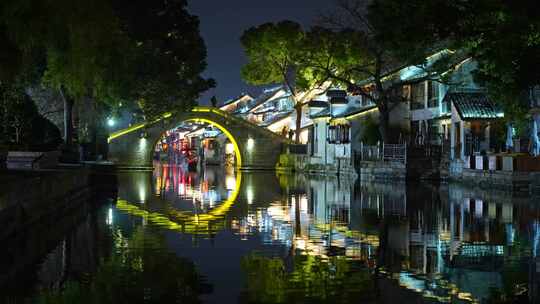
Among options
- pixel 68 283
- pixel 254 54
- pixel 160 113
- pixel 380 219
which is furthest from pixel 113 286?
pixel 254 54

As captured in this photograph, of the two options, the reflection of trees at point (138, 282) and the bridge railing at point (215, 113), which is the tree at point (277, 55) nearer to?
the bridge railing at point (215, 113)

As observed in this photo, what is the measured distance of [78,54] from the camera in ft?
66.6

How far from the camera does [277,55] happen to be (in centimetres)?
6219

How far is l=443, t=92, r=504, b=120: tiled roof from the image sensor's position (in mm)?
39550

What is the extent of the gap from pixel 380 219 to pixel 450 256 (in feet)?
21.4

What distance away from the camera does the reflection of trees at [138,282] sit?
8.57 m

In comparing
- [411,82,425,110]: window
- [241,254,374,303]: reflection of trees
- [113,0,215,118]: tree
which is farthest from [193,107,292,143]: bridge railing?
[241,254,374,303]: reflection of trees

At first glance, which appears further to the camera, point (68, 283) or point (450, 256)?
point (450, 256)

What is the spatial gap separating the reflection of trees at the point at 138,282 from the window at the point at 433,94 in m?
35.9

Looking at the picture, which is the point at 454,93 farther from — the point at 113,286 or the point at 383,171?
the point at 113,286

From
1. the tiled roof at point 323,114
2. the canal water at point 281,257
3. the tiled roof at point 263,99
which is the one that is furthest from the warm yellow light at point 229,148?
the canal water at point 281,257

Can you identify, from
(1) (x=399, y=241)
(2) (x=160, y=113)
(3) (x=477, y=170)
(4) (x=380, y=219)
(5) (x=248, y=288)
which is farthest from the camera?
(2) (x=160, y=113)

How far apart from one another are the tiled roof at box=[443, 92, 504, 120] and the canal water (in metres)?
18.4

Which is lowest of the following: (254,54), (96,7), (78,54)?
(78,54)
